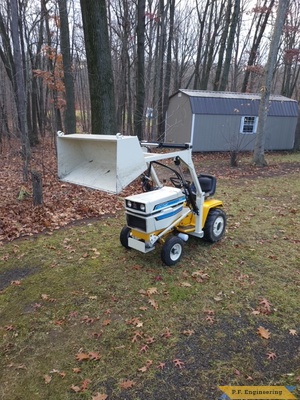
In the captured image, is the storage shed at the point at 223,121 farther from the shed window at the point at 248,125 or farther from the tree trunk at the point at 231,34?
the tree trunk at the point at 231,34

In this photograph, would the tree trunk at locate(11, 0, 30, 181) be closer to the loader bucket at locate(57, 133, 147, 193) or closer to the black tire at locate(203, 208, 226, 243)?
the loader bucket at locate(57, 133, 147, 193)

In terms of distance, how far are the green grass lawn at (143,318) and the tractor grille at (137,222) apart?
69cm

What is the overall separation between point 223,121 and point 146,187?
45.7 feet

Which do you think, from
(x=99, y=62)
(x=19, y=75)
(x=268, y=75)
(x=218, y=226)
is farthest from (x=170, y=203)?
(x=268, y=75)

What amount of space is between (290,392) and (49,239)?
14.3 ft

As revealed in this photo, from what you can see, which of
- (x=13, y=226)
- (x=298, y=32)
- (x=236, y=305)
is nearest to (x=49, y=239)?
(x=13, y=226)

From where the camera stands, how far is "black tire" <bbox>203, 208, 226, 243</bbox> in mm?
5156

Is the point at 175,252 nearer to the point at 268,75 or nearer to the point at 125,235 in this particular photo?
the point at 125,235

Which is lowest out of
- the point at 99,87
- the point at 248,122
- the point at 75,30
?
the point at 248,122

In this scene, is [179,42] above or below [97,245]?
above

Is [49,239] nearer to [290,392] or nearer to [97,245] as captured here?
[97,245]

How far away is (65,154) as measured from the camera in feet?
12.6

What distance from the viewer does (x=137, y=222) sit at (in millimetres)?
4246

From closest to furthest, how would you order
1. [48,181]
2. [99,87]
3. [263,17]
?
[99,87]
[48,181]
[263,17]
